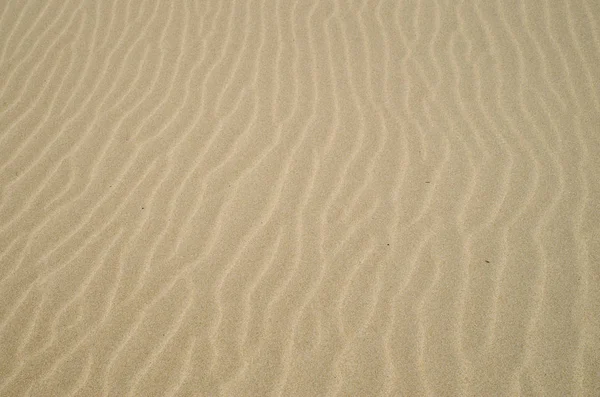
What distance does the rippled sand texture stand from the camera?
2.45m

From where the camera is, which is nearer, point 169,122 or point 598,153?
point 598,153

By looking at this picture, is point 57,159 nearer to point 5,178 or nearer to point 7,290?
point 5,178

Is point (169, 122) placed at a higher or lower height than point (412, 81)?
lower

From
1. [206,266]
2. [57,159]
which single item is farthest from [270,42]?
[206,266]

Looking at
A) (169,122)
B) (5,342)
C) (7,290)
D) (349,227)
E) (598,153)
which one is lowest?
(5,342)

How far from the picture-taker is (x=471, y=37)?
3961mm

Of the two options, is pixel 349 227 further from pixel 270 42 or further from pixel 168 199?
pixel 270 42

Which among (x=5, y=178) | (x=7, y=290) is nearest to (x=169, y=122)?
(x=5, y=178)

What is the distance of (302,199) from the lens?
3.05 m

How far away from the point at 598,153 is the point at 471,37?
4.34 feet

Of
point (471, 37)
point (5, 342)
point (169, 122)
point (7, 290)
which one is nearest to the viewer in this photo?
point (5, 342)

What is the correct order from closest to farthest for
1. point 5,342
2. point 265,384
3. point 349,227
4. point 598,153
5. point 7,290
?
point 265,384 → point 5,342 → point 7,290 → point 349,227 → point 598,153

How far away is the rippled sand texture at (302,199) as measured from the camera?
245 cm

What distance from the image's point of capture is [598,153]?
3172 millimetres
